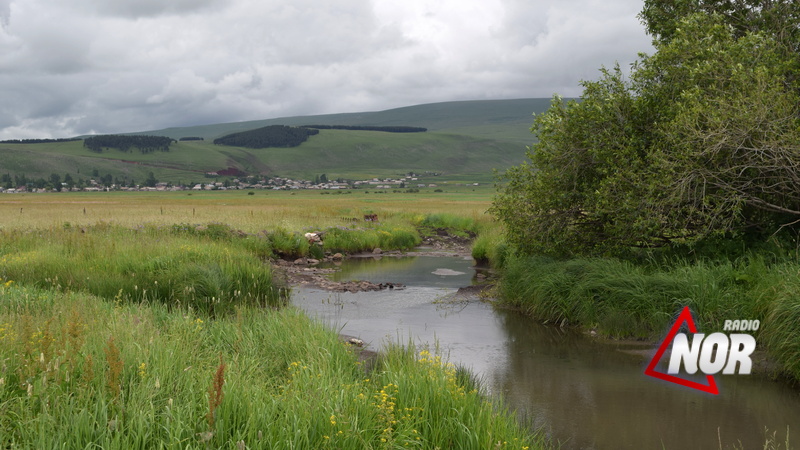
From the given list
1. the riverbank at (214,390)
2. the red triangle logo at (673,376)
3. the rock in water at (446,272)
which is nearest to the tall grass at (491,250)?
the rock in water at (446,272)

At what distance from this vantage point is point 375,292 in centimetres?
2108

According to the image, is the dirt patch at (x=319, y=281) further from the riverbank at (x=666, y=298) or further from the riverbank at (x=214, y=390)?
the riverbank at (x=214, y=390)

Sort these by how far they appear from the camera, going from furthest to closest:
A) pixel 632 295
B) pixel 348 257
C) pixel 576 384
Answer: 1. pixel 348 257
2. pixel 632 295
3. pixel 576 384

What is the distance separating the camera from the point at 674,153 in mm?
15008

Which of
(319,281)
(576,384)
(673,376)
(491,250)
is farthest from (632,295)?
(491,250)

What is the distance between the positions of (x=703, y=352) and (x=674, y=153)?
194 inches

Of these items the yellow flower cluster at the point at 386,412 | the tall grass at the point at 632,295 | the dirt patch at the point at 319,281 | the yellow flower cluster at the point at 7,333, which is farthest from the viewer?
the dirt patch at the point at 319,281

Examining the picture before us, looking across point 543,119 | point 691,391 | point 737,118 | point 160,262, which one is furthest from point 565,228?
point 160,262

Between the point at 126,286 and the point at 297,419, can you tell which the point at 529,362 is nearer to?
the point at 297,419

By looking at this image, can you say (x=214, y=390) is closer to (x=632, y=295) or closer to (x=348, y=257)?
(x=632, y=295)

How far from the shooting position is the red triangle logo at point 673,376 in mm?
11037

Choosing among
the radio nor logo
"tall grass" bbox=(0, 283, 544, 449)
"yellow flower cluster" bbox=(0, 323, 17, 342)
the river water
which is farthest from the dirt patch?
"tall grass" bbox=(0, 283, 544, 449)

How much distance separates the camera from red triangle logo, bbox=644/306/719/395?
11.0m

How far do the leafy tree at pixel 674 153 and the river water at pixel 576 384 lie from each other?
3.30 metres
